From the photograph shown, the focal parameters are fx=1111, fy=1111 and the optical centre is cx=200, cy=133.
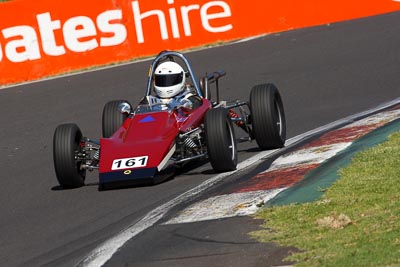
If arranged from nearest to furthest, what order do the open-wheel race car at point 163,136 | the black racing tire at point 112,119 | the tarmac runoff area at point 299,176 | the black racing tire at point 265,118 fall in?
1. the tarmac runoff area at point 299,176
2. the open-wheel race car at point 163,136
3. the black racing tire at point 265,118
4. the black racing tire at point 112,119

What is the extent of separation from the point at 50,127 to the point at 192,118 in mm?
5219

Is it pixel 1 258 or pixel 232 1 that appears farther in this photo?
pixel 232 1

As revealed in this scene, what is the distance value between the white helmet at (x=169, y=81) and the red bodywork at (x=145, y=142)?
16.5 inches

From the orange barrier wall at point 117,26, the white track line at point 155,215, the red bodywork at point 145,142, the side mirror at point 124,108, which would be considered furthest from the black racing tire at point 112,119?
the orange barrier wall at point 117,26

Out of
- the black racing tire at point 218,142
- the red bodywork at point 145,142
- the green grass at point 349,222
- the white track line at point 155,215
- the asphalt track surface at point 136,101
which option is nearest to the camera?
the green grass at point 349,222

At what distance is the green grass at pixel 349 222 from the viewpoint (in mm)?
6562

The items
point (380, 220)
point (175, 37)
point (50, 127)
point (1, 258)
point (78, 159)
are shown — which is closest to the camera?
point (380, 220)

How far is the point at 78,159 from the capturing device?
11.2m

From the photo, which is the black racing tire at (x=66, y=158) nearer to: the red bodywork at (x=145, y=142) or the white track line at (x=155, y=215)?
the red bodywork at (x=145, y=142)

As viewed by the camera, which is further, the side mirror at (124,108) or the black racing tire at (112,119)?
the black racing tire at (112,119)

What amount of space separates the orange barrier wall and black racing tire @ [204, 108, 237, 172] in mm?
10311

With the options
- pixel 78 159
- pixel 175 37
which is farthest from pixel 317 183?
pixel 175 37

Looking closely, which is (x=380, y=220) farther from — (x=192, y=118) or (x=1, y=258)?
(x=192, y=118)

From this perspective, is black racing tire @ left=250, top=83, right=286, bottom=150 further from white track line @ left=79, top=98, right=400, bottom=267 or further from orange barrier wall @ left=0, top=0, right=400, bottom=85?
orange barrier wall @ left=0, top=0, right=400, bottom=85
